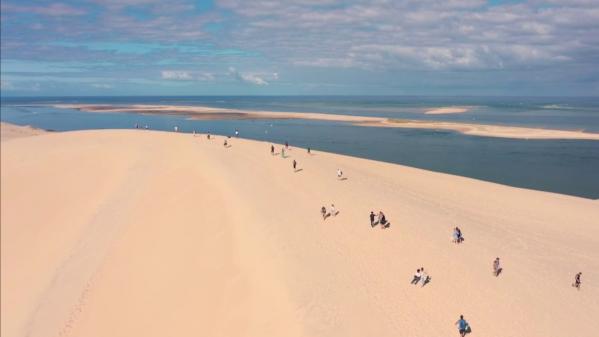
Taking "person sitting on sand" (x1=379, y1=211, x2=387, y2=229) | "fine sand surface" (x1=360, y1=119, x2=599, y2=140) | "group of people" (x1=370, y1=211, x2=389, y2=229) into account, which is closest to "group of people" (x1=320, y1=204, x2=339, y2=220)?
"group of people" (x1=370, y1=211, x2=389, y2=229)

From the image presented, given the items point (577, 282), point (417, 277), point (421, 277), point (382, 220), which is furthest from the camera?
point (382, 220)

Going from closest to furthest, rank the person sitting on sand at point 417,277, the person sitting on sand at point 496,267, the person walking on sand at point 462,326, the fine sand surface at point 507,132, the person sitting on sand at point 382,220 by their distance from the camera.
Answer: the person walking on sand at point 462,326
the person sitting on sand at point 417,277
the person sitting on sand at point 496,267
the person sitting on sand at point 382,220
the fine sand surface at point 507,132

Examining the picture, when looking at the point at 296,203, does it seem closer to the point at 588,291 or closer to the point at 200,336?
the point at 200,336

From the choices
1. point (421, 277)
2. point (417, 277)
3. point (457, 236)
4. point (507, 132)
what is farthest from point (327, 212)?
point (507, 132)

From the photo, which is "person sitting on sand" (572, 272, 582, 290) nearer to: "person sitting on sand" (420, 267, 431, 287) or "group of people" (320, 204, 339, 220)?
→ "person sitting on sand" (420, 267, 431, 287)

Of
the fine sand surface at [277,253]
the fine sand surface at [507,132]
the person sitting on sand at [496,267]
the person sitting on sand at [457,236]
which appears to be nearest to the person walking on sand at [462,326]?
the fine sand surface at [277,253]

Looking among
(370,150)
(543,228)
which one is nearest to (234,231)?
(543,228)

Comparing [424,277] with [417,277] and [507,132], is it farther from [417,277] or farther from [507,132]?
[507,132]

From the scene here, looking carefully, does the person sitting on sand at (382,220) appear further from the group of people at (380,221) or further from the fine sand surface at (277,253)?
the fine sand surface at (277,253)
